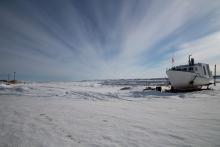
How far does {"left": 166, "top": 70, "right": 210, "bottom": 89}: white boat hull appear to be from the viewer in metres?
17.0

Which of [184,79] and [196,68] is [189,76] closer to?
[184,79]

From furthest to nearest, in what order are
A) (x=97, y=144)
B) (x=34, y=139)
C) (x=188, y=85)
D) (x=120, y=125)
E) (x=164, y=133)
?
(x=188, y=85), (x=120, y=125), (x=164, y=133), (x=34, y=139), (x=97, y=144)

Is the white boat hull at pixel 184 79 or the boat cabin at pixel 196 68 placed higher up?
the boat cabin at pixel 196 68

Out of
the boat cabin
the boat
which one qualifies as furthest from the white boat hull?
the boat cabin

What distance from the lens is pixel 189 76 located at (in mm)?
17109

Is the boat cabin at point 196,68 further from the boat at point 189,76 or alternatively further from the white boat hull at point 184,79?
the white boat hull at point 184,79

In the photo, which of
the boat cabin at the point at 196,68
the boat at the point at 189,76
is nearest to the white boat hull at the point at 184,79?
the boat at the point at 189,76

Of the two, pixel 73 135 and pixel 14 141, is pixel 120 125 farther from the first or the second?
pixel 14 141

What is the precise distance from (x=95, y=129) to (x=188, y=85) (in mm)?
17611

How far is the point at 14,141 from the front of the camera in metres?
2.89

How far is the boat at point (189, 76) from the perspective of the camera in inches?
672

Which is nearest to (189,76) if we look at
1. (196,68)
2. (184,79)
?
(184,79)

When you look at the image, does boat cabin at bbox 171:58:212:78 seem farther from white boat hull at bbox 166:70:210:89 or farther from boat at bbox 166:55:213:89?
white boat hull at bbox 166:70:210:89

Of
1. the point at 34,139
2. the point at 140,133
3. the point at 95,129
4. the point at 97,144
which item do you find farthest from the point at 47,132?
the point at 140,133
